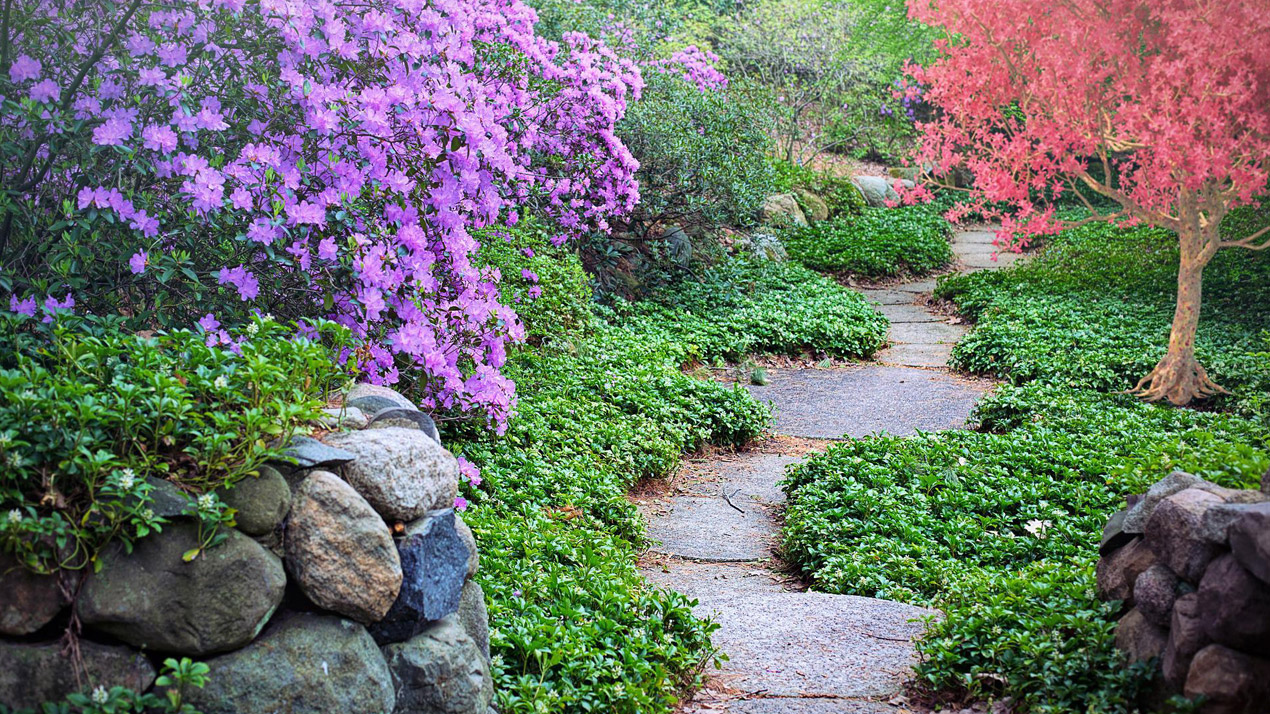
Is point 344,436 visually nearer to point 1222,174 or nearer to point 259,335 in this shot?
point 259,335

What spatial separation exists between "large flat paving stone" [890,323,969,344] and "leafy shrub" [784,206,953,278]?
2.33 m

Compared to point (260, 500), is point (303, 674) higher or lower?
lower

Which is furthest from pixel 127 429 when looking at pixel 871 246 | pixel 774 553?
pixel 871 246

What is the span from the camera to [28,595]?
6.15 ft

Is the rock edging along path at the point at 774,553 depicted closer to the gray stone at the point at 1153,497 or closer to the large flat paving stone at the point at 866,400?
the large flat paving stone at the point at 866,400

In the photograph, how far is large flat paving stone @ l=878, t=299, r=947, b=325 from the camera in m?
10.8

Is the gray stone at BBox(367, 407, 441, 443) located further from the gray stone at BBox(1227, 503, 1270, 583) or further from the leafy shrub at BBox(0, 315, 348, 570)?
the gray stone at BBox(1227, 503, 1270, 583)

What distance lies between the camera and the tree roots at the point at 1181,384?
22.0ft

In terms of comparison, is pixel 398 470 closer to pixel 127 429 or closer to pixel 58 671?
pixel 127 429

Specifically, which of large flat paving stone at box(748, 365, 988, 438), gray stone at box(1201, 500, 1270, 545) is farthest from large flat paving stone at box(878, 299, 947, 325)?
gray stone at box(1201, 500, 1270, 545)

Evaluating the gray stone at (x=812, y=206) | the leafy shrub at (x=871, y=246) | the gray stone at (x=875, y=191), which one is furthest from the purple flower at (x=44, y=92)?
the gray stone at (x=875, y=191)

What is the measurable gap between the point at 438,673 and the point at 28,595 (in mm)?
928

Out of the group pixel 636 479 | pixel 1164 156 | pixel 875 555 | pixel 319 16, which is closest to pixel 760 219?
pixel 1164 156

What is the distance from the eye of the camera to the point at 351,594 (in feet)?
7.26
